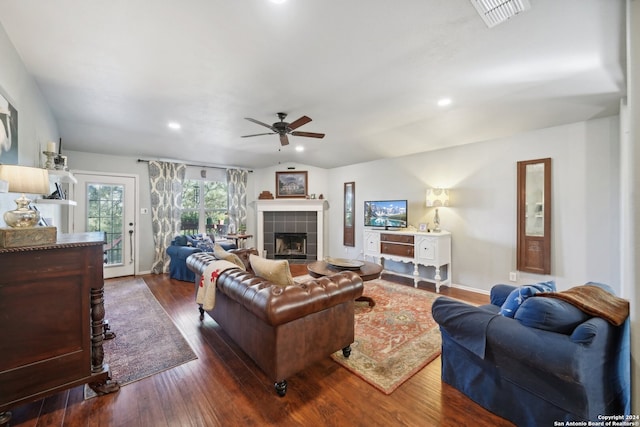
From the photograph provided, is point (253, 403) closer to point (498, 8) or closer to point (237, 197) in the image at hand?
point (498, 8)

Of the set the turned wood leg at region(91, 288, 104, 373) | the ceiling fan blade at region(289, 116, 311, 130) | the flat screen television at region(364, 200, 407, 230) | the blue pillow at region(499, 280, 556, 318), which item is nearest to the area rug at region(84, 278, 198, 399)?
the turned wood leg at region(91, 288, 104, 373)

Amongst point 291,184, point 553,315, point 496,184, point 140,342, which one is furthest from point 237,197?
point 553,315

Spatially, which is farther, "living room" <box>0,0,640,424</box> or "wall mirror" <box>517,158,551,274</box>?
"wall mirror" <box>517,158,551,274</box>

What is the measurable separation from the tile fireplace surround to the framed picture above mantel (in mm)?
218

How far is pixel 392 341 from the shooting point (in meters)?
2.59

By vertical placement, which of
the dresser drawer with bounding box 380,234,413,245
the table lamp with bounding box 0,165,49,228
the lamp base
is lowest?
the dresser drawer with bounding box 380,234,413,245

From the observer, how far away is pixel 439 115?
11.6 feet

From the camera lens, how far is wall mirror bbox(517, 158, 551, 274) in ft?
11.5

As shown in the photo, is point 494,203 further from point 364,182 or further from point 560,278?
point 364,182

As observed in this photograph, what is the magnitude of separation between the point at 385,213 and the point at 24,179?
4.95 metres

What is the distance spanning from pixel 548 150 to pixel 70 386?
553 centimetres

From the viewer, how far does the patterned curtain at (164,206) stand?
5.36 meters

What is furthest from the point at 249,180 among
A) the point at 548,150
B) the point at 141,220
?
the point at 548,150

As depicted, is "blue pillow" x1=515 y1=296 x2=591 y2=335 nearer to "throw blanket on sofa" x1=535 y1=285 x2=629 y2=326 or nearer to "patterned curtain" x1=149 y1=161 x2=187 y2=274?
"throw blanket on sofa" x1=535 y1=285 x2=629 y2=326
